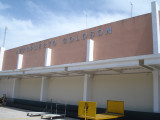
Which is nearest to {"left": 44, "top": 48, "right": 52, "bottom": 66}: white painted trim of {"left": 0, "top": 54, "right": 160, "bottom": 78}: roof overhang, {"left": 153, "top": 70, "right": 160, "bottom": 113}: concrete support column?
{"left": 0, "top": 54, "right": 160, "bottom": 78}: roof overhang

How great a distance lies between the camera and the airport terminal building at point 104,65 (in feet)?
36.4

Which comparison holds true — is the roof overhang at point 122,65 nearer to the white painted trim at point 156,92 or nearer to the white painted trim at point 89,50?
the white painted trim at point 156,92

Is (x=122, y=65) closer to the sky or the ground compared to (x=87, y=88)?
closer to the sky

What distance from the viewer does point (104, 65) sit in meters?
A: 11.1

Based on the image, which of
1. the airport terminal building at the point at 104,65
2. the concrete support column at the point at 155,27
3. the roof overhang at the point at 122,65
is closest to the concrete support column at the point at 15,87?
the airport terminal building at the point at 104,65

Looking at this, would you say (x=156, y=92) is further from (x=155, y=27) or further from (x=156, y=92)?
(x=155, y=27)

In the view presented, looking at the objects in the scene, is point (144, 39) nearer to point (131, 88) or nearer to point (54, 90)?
point (131, 88)

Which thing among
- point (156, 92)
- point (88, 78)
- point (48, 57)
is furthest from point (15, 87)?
point (156, 92)

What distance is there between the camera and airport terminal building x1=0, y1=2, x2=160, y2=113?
11.1 metres

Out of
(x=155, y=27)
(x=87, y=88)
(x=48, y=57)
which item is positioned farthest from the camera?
(x=48, y=57)

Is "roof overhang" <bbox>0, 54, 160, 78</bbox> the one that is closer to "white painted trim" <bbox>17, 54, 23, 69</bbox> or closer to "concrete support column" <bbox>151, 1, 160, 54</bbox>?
"concrete support column" <bbox>151, 1, 160, 54</bbox>

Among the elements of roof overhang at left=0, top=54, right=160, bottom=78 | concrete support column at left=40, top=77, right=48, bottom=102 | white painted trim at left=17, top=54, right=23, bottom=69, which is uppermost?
white painted trim at left=17, top=54, right=23, bottom=69

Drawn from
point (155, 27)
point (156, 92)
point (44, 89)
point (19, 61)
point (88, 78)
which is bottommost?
point (44, 89)

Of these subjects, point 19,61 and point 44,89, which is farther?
point 19,61
